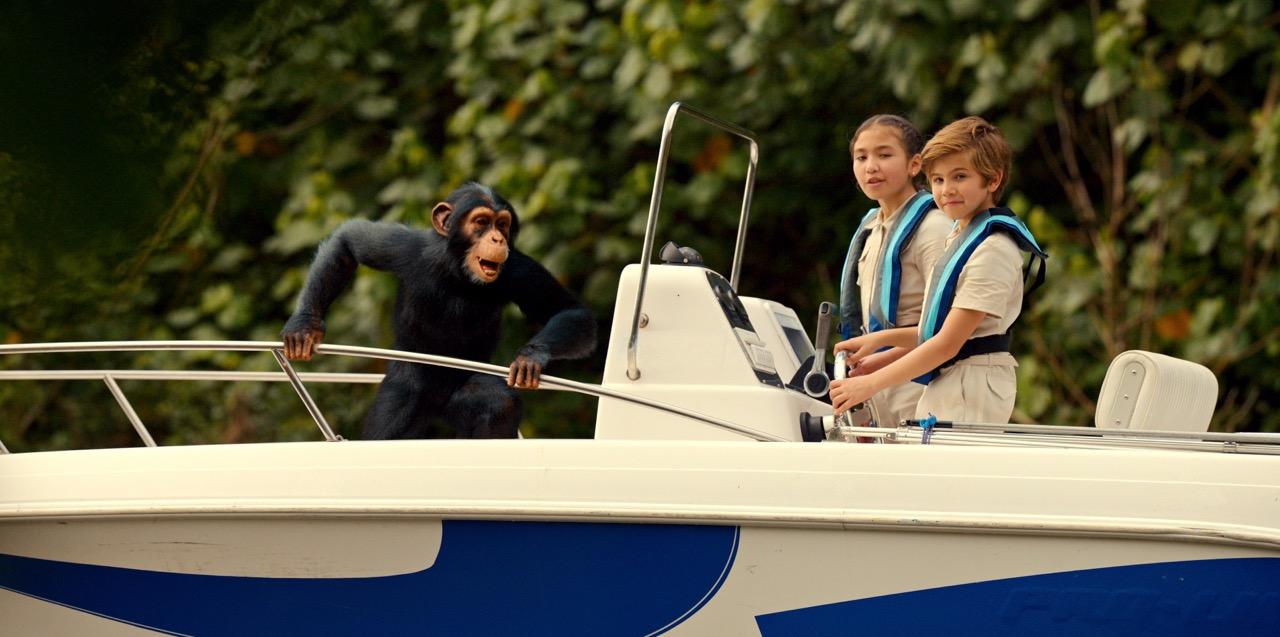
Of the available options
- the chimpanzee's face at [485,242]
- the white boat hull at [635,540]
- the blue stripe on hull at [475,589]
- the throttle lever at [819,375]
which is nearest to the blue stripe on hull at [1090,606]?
the white boat hull at [635,540]

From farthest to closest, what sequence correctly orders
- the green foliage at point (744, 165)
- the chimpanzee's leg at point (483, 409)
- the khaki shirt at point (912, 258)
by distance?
the green foliage at point (744, 165)
the chimpanzee's leg at point (483, 409)
the khaki shirt at point (912, 258)

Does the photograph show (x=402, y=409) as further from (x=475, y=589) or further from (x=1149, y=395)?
(x=1149, y=395)

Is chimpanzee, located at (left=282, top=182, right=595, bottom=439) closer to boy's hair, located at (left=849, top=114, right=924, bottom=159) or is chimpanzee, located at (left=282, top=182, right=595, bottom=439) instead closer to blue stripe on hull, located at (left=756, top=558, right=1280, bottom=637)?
boy's hair, located at (left=849, top=114, right=924, bottom=159)

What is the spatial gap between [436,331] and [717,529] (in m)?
0.98

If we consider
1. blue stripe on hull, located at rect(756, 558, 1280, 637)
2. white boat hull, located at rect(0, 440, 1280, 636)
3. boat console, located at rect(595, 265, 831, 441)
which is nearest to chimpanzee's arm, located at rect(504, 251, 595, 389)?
boat console, located at rect(595, 265, 831, 441)

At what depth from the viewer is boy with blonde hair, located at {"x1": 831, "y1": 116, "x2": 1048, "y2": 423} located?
2.60 metres

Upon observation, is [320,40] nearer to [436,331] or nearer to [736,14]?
[436,331]

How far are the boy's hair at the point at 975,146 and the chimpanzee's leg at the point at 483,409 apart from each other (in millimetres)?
987

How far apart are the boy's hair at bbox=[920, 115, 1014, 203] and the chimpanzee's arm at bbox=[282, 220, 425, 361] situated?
1.02 m

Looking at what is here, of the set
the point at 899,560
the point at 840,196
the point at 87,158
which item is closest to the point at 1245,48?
the point at 840,196

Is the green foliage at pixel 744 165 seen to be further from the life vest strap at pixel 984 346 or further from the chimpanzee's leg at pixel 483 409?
the life vest strap at pixel 984 346

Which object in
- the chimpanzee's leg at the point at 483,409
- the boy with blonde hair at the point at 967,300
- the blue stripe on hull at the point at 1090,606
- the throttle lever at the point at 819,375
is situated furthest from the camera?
the chimpanzee's leg at the point at 483,409

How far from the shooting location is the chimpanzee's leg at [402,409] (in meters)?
3.12

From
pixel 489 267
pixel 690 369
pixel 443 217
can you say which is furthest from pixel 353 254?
pixel 690 369
